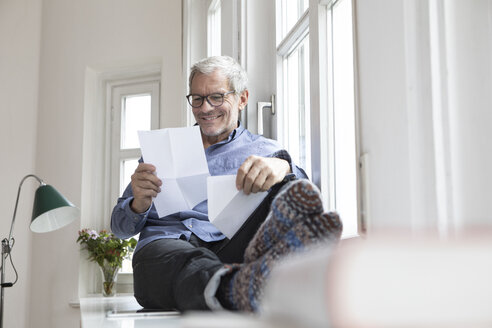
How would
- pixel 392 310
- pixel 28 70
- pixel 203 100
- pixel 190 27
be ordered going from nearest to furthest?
pixel 392 310 < pixel 203 100 < pixel 190 27 < pixel 28 70

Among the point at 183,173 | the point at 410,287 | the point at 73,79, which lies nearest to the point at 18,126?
the point at 73,79

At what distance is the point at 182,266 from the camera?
3.74ft

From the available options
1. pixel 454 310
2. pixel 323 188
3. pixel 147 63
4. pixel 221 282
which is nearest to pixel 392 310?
pixel 454 310

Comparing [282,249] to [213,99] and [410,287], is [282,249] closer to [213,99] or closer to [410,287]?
[410,287]

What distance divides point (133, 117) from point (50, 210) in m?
1.29

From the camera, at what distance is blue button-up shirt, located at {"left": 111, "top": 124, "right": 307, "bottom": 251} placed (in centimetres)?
158

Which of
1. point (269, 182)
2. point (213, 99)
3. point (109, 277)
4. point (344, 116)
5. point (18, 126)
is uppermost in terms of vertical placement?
point (18, 126)

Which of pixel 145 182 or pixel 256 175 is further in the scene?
pixel 145 182

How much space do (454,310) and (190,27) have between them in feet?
10.9

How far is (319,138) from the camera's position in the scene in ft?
5.22

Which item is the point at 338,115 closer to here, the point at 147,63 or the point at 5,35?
the point at 147,63

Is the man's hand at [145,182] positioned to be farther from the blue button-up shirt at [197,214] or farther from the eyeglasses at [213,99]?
the eyeglasses at [213,99]

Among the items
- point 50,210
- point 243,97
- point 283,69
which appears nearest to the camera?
point 243,97

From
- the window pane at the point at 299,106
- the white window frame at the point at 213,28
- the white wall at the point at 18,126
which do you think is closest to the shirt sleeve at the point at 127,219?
the window pane at the point at 299,106
